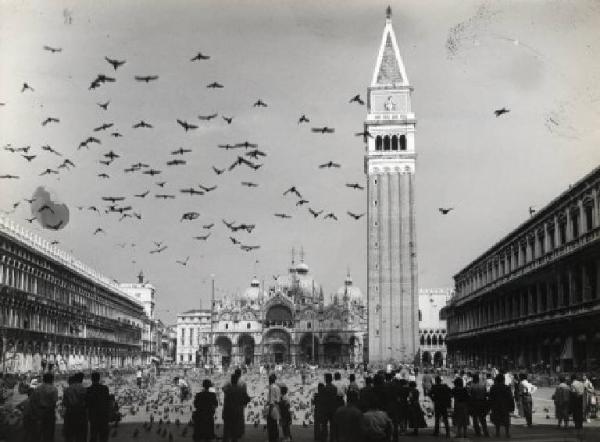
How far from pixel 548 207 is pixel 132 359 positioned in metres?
82.1

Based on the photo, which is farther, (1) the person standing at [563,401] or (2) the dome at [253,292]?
(2) the dome at [253,292]

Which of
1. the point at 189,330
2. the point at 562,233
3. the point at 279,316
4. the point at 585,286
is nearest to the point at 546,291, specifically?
the point at 562,233

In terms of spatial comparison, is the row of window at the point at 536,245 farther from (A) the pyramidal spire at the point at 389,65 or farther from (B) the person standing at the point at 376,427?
(B) the person standing at the point at 376,427

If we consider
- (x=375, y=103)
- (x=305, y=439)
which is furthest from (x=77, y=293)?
(x=305, y=439)

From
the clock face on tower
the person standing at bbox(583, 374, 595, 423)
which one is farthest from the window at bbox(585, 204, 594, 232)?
the clock face on tower

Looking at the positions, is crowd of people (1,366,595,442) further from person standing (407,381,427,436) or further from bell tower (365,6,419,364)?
bell tower (365,6,419,364)

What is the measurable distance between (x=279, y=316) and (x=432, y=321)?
24.6 m

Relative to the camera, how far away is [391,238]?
8750cm

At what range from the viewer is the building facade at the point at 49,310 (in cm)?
5162

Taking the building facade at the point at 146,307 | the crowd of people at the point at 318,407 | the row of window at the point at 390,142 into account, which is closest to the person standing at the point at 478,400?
the crowd of people at the point at 318,407

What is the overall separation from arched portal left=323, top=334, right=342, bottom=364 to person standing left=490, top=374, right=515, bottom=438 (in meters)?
102

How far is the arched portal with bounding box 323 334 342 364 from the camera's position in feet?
399

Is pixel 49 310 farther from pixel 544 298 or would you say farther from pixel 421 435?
pixel 421 435

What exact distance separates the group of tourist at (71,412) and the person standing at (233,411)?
8.45 feet
